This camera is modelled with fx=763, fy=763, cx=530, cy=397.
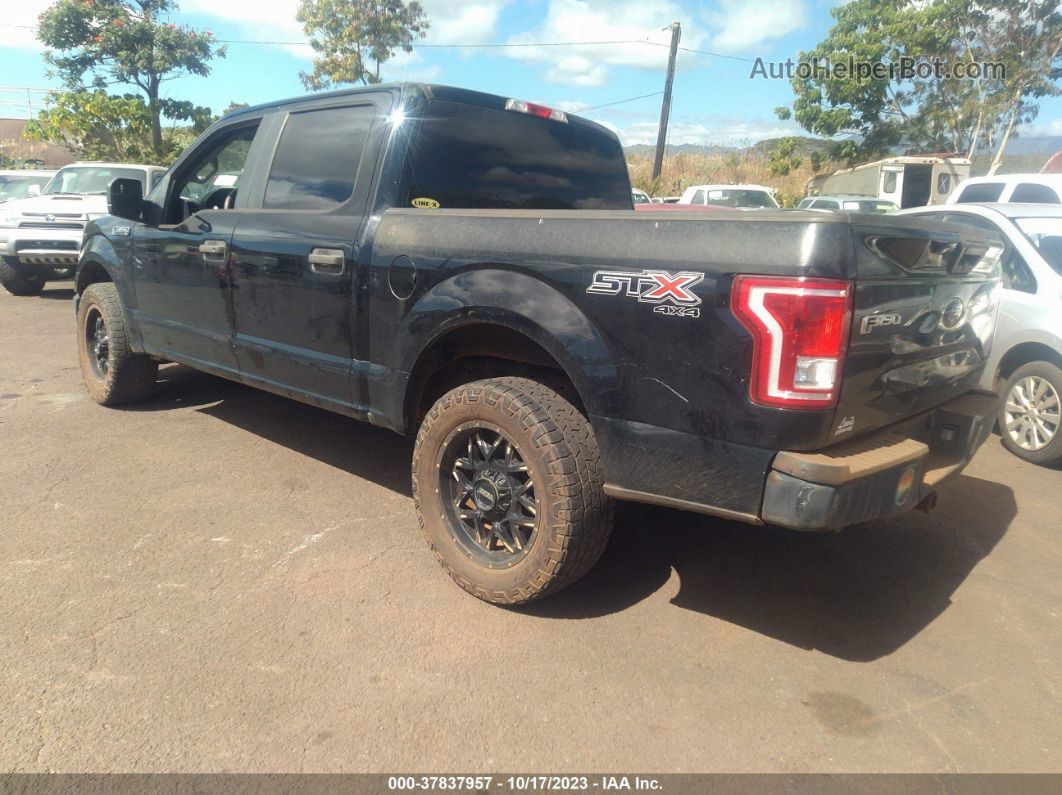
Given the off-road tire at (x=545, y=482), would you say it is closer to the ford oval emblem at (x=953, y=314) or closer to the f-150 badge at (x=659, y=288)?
the f-150 badge at (x=659, y=288)

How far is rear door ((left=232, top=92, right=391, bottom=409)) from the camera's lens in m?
3.45

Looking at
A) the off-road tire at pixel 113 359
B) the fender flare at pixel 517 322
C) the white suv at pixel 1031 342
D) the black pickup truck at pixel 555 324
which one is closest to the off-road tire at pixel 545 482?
the black pickup truck at pixel 555 324

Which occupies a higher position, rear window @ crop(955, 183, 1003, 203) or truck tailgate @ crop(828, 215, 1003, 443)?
rear window @ crop(955, 183, 1003, 203)

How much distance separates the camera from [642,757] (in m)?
2.22

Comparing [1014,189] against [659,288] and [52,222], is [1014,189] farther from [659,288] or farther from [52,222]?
[52,222]

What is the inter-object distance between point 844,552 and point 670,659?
4.33ft

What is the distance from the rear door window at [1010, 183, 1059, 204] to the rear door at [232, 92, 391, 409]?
8.48 metres

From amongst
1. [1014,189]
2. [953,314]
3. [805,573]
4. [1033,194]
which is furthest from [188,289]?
[1033,194]

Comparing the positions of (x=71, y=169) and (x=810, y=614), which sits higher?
(x=71, y=169)

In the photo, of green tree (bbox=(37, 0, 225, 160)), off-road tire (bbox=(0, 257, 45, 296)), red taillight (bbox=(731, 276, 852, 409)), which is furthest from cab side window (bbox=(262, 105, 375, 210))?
green tree (bbox=(37, 0, 225, 160))

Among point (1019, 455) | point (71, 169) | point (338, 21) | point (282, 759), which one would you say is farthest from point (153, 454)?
point (338, 21)

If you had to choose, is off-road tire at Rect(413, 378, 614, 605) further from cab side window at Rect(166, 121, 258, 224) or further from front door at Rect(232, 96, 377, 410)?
cab side window at Rect(166, 121, 258, 224)

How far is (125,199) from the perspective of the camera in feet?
15.0
